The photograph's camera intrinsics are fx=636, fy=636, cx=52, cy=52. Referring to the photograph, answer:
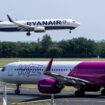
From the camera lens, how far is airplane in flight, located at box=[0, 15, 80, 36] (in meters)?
116

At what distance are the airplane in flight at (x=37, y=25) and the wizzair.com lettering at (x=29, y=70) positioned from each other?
7356 centimetres

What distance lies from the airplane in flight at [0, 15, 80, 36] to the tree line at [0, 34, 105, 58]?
5.36 m

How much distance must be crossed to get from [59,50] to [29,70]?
82.0 metres

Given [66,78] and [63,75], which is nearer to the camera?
[66,78]

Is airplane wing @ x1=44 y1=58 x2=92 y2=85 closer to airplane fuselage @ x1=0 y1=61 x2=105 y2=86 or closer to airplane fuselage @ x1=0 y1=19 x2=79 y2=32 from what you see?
airplane fuselage @ x1=0 y1=61 x2=105 y2=86

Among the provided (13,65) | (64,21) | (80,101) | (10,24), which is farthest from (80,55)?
(80,101)

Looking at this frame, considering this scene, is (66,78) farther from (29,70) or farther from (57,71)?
(29,70)

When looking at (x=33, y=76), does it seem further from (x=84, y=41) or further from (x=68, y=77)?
(x=84, y=41)

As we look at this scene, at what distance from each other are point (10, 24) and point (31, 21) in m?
4.14

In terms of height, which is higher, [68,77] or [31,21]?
[31,21]

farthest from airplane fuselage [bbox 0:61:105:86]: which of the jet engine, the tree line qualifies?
the tree line

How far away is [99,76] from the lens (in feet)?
128

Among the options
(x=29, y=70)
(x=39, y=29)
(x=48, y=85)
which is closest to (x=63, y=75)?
(x=48, y=85)

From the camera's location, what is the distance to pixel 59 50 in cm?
12419
